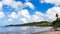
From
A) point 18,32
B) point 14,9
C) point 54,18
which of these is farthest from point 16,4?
point 18,32

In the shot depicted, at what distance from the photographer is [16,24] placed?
11156 mm

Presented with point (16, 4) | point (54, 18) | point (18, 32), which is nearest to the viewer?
point (16, 4)

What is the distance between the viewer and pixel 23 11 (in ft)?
36.4

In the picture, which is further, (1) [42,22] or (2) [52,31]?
(2) [52,31]

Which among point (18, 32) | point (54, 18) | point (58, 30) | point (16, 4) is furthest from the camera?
point (18, 32)

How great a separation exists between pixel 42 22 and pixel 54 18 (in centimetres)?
86

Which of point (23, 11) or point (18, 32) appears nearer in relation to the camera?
point (23, 11)

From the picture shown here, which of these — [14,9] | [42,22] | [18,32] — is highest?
[14,9]

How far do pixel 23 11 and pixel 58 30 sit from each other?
3.47 metres

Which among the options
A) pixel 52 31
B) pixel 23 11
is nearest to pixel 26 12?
pixel 23 11

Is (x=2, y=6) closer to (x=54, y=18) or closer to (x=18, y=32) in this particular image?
(x=54, y=18)

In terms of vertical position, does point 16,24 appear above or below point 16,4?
below

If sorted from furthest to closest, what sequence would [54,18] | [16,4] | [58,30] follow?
[58,30]
[54,18]
[16,4]

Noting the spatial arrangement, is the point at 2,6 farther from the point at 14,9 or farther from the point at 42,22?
the point at 42,22
